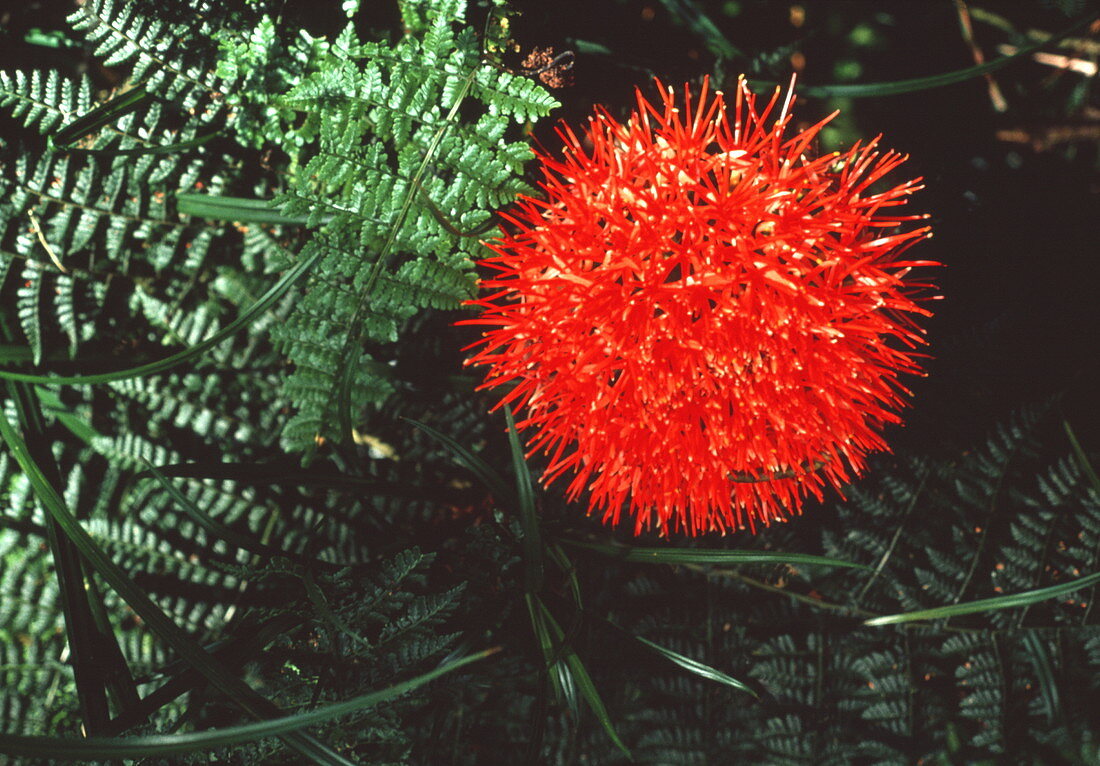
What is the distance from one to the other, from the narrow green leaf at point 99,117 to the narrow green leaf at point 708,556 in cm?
95

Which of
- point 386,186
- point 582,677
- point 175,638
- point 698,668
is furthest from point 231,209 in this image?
point 698,668

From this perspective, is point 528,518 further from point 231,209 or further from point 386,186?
point 231,209

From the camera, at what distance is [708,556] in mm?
1058

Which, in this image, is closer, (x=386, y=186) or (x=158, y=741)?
(x=158, y=741)

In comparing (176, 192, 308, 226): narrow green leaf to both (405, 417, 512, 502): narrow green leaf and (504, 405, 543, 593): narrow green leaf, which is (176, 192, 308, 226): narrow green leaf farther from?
(504, 405, 543, 593): narrow green leaf

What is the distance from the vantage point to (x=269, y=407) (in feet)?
4.52

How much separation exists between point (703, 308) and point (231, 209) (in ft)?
2.68

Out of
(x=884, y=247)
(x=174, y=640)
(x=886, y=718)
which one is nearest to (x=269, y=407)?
(x=174, y=640)

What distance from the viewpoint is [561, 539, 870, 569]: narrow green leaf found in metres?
1.03

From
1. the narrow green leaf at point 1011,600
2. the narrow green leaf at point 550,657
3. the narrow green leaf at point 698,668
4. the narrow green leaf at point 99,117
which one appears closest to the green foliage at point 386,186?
the narrow green leaf at point 99,117

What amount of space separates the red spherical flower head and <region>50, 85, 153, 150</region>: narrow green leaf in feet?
2.18

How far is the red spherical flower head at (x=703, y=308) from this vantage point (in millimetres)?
829

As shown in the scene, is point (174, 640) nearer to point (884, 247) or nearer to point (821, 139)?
point (884, 247)

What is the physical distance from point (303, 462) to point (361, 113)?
0.53 metres
